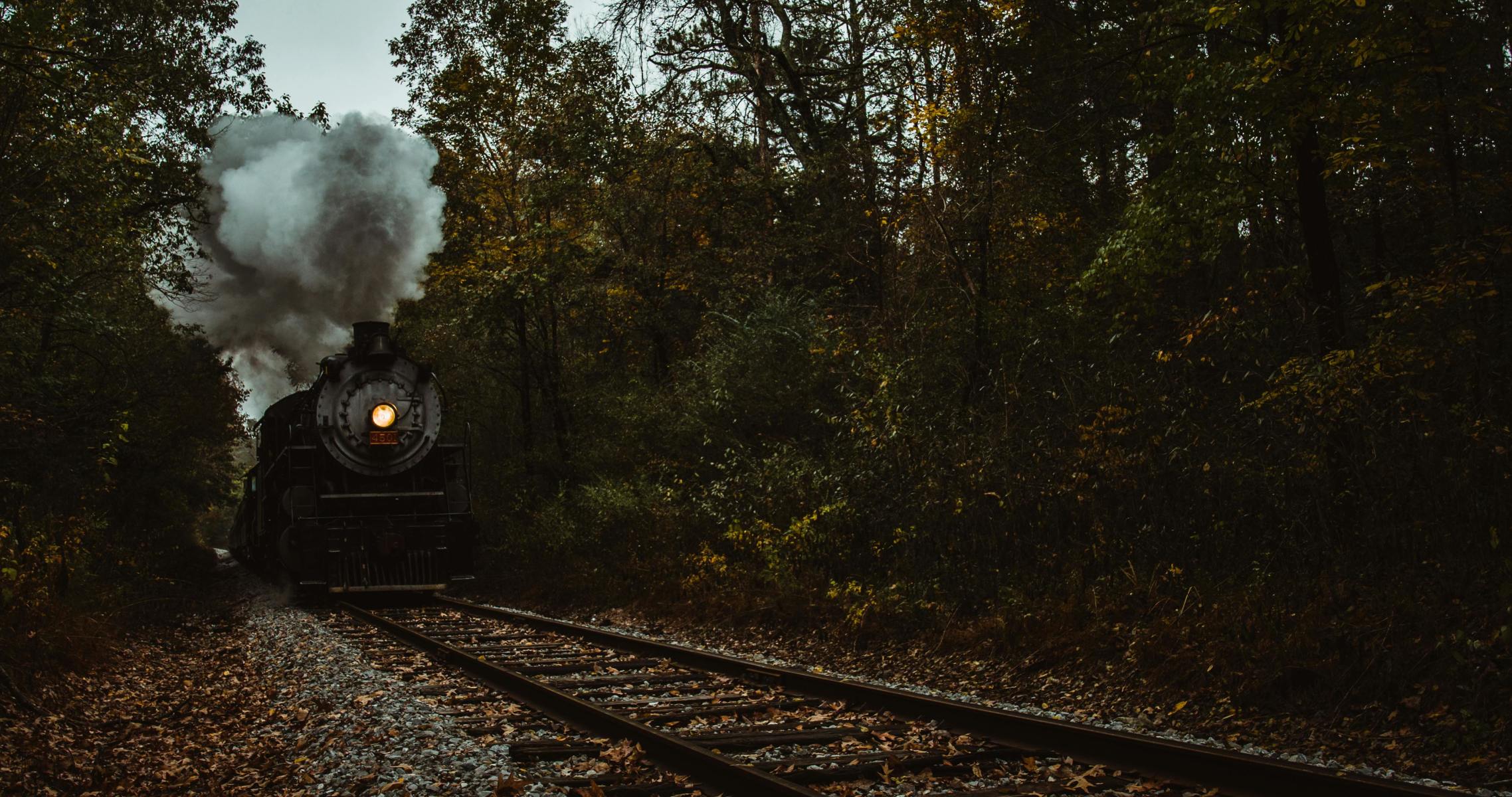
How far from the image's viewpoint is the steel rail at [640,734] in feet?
14.7

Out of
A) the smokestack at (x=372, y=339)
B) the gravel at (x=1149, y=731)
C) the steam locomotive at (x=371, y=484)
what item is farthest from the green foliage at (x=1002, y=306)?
the smokestack at (x=372, y=339)

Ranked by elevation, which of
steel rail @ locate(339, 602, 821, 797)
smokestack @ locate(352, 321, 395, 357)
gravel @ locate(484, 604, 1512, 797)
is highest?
smokestack @ locate(352, 321, 395, 357)

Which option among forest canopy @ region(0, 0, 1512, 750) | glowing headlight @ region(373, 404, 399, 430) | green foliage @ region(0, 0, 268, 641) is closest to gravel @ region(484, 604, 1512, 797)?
forest canopy @ region(0, 0, 1512, 750)

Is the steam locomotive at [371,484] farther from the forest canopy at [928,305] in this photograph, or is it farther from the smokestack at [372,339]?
the forest canopy at [928,305]

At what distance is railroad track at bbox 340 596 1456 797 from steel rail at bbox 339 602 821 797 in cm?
1

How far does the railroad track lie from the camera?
14.7 ft

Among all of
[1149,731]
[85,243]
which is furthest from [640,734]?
[85,243]

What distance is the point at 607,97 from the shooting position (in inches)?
726

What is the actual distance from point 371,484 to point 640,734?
11.2m

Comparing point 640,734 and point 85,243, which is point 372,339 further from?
point 640,734

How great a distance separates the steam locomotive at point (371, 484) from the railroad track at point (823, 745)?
726cm

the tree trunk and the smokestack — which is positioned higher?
the smokestack

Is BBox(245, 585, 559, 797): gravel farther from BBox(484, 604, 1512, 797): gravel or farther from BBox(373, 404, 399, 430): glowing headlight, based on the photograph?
BBox(373, 404, 399, 430): glowing headlight

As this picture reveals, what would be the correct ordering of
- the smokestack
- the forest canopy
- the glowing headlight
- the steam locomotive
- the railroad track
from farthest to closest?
1. the smokestack
2. the glowing headlight
3. the steam locomotive
4. the forest canopy
5. the railroad track
